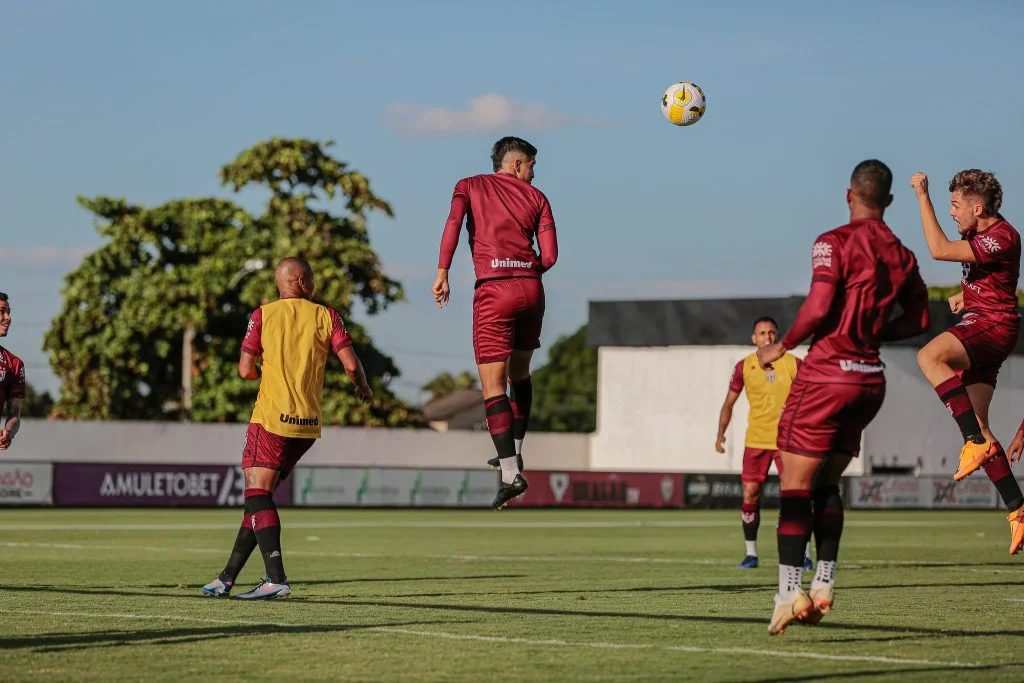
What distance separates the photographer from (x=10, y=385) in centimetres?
1199

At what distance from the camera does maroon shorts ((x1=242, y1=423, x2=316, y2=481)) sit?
36.1 ft

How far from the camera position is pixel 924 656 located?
24.7ft

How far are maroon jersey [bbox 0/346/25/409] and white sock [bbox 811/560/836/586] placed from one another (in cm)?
643

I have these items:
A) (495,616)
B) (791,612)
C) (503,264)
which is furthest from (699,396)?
(791,612)

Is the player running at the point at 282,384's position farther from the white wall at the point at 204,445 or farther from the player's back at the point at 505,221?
the white wall at the point at 204,445

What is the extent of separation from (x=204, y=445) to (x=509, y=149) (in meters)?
35.4

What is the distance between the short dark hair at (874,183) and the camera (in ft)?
26.5

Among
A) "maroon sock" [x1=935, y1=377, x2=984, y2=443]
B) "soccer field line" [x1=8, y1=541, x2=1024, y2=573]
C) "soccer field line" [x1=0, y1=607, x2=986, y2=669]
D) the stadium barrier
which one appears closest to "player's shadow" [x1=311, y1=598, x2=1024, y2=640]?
"soccer field line" [x1=0, y1=607, x2=986, y2=669]

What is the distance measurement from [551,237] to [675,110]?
3.19 metres

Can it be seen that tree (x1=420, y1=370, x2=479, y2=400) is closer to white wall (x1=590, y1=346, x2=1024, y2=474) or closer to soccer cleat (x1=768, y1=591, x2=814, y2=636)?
white wall (x1=590, y1=346, x2=1024, y2=474)

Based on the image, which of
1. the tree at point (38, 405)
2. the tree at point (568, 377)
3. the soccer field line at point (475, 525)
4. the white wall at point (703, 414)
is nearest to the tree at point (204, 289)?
the white wall at point (703, 414)

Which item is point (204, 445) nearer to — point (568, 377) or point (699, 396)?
point (699, 396)

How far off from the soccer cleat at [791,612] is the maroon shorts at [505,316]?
3129 millimetres

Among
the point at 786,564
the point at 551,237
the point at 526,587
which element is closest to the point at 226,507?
the point at 526,587
